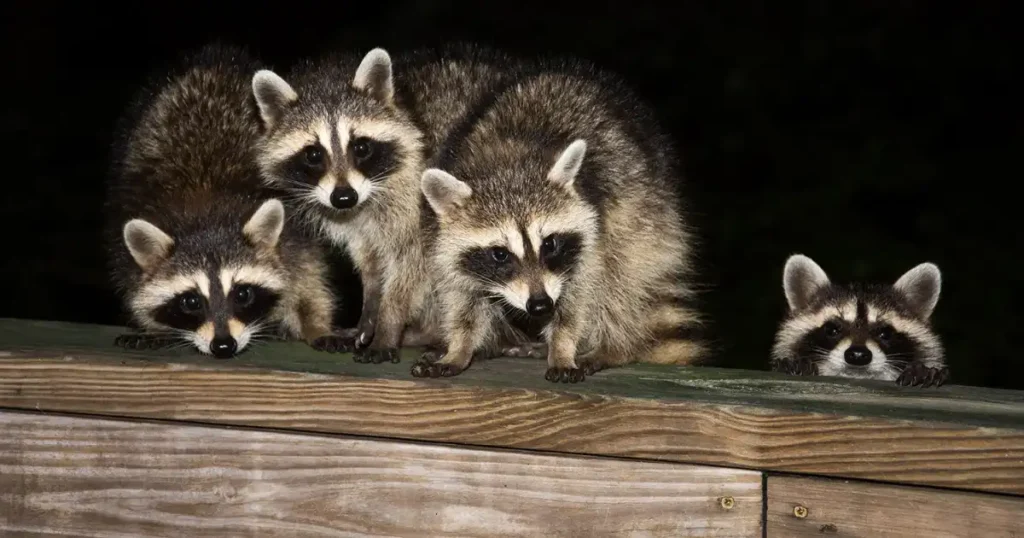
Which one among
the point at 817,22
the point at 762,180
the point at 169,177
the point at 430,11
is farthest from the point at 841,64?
the point at 169,177

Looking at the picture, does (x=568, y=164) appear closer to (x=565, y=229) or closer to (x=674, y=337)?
(x=565, y=229)

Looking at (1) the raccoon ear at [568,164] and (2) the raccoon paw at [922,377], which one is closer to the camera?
(2) the raccoon paw at [922,377]

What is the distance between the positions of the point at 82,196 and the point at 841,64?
484 centimetres

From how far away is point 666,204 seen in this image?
3.45 m

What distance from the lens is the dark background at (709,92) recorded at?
6602mm

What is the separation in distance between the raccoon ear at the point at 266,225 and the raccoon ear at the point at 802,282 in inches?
67.6

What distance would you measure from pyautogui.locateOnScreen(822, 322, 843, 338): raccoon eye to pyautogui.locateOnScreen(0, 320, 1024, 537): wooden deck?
1236mm

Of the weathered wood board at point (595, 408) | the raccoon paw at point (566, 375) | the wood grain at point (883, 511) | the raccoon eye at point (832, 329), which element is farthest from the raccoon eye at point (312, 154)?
the wood grain at point (883, 511)

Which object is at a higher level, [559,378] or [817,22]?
[817,22]

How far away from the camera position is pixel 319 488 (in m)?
2.44

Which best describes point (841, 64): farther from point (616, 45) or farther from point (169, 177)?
point (169, 177)

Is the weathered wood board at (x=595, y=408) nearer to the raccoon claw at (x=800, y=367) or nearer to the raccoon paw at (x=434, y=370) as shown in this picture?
the raccoon paw at (x=434, y=370)

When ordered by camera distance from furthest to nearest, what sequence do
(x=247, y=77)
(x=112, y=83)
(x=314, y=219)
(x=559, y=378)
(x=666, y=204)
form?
(x=112, y=83), (x=247, y=77), (x=314, y=219), (x=666, y=204), (x=559, y=378)

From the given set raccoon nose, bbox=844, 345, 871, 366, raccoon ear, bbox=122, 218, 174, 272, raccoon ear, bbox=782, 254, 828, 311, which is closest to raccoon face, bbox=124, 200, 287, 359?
raccoon ear, bbox=122, 218, 174, 272
